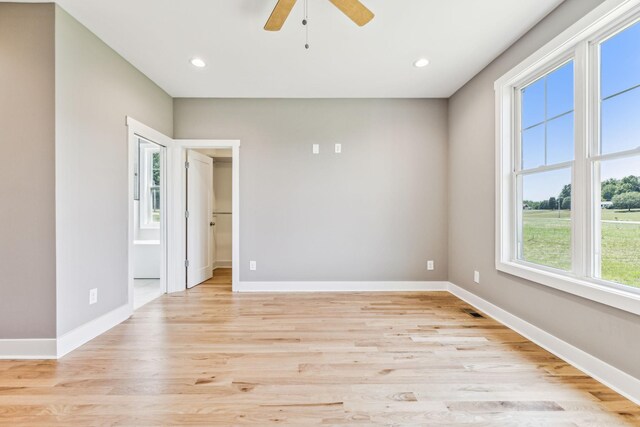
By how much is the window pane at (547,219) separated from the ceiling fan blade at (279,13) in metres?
2.34

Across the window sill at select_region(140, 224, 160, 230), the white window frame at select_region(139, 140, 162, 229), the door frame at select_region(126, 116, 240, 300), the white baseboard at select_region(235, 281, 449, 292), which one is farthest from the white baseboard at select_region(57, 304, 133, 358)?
the white window frame at select_region(139, 140, 162, 229)

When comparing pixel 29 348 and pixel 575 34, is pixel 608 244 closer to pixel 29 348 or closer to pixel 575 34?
pixel 575 34

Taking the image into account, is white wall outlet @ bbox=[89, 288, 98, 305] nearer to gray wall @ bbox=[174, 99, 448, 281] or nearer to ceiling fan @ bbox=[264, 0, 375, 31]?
gray wall @ bbox=[174, 99, 448, 281]

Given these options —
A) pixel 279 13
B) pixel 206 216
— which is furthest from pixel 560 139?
pixel 206 216

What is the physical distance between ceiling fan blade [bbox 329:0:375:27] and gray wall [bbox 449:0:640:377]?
1488 mm

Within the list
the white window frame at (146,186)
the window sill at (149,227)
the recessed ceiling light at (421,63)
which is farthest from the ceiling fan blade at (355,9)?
the window sill at (149,227)

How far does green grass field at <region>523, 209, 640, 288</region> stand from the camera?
1.83m

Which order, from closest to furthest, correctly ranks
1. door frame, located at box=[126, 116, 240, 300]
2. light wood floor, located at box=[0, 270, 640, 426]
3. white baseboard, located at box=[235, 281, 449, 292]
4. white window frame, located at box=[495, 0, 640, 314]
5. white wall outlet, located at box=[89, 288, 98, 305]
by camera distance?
light wood floor, located at box=[0, 270, 640, 426]
white window frame, located at box=[495, 0, 640, 314]
white wall outlet, located at box=[89, 288, 98, 305]
door frame, located at box=[126, 116, 240, 300]
white baseboard, located at box=[235, 281, 449, 292]

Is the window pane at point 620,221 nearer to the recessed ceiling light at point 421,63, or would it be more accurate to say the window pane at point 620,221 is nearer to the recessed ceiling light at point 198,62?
the recessed ceiling light at point 421,63

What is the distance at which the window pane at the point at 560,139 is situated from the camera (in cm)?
223

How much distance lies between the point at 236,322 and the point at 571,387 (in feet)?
8.55

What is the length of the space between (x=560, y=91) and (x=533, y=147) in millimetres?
493

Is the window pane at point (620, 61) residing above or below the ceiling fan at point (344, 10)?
below

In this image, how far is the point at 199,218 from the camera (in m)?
4.35
